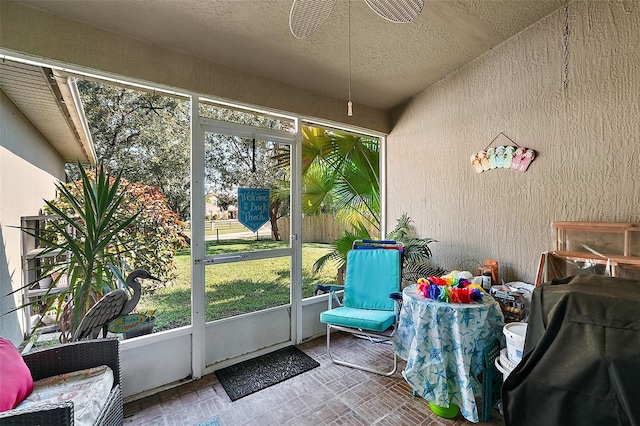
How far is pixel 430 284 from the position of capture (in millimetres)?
2031

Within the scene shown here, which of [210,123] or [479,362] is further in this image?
[210,123]

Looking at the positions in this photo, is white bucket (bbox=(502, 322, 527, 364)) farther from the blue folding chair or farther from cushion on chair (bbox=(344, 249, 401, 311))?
cushion on chair (bbox=(344, 249, 401, 311))

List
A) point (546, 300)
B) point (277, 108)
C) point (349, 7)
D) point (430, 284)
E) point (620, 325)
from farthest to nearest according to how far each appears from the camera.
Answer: point (277, 108) → point (430, 284) → point (349, 7) → point (546, 300) → point (620, 325)

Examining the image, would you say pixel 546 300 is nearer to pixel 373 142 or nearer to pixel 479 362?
pixel 479 362

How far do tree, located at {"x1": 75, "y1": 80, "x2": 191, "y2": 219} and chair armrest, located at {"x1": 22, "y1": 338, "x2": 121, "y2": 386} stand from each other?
1.12 metres

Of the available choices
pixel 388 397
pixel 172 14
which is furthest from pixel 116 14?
pixel 388 397

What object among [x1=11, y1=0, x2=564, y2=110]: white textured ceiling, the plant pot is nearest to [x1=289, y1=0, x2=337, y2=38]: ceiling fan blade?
[x1=11, y1=0, x2=564, y2=110]: white textured ceiling

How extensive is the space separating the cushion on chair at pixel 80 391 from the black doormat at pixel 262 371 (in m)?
0.93

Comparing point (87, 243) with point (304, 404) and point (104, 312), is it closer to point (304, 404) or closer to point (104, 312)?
point (104, 312)

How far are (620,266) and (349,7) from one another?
2.51 meters

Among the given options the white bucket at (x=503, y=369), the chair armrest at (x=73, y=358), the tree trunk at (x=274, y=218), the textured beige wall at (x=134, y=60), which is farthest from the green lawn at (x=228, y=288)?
the white bucket at (x=503, y=369)

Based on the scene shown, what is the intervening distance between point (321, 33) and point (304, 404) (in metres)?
2.77

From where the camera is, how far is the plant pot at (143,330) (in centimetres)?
209

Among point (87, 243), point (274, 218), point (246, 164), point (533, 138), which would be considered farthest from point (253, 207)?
point (533, 138)
